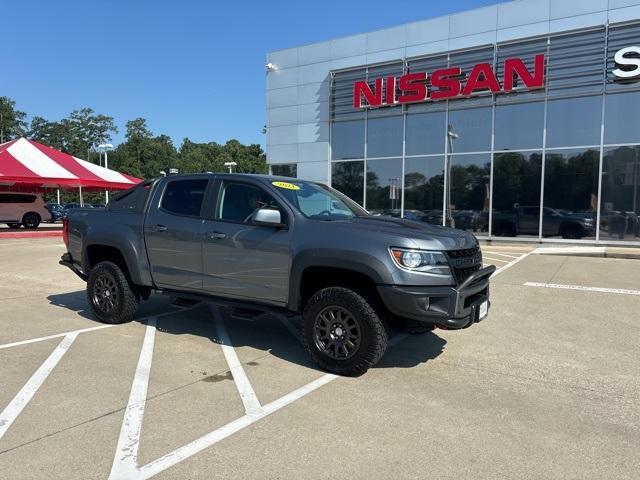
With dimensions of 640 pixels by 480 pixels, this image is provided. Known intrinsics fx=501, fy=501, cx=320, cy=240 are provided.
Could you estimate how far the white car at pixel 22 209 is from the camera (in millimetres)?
26312

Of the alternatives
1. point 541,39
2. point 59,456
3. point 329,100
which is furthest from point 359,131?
point 59,456

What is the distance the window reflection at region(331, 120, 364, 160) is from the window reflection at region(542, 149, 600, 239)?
741 centimetres

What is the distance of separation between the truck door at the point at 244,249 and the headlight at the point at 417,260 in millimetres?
1125

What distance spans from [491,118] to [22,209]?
2413 centimetres

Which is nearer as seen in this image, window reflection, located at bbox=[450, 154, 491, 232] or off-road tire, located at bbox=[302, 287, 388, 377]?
off-road tire, located at bbox=[302, 287, 388, 377]

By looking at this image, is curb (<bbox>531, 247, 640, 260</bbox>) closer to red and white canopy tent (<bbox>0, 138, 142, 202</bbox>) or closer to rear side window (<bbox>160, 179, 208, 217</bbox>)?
rear side window (<bbox>160, 179, 208, 217</bbox>)

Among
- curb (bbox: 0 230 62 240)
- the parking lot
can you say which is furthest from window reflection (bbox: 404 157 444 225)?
curb (bbox: 0 230 62 240)

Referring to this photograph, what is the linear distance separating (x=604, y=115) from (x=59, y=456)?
59.9 ft

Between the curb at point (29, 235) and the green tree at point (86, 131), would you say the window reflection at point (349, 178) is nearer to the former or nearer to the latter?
the curb at point (29, 235)

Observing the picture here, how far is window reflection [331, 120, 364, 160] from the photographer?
21.2m

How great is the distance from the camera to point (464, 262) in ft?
15.1

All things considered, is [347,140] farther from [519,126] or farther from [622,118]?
[622,118]

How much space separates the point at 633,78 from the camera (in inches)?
632

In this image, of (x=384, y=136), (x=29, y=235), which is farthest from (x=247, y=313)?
(x=29, y=235)
